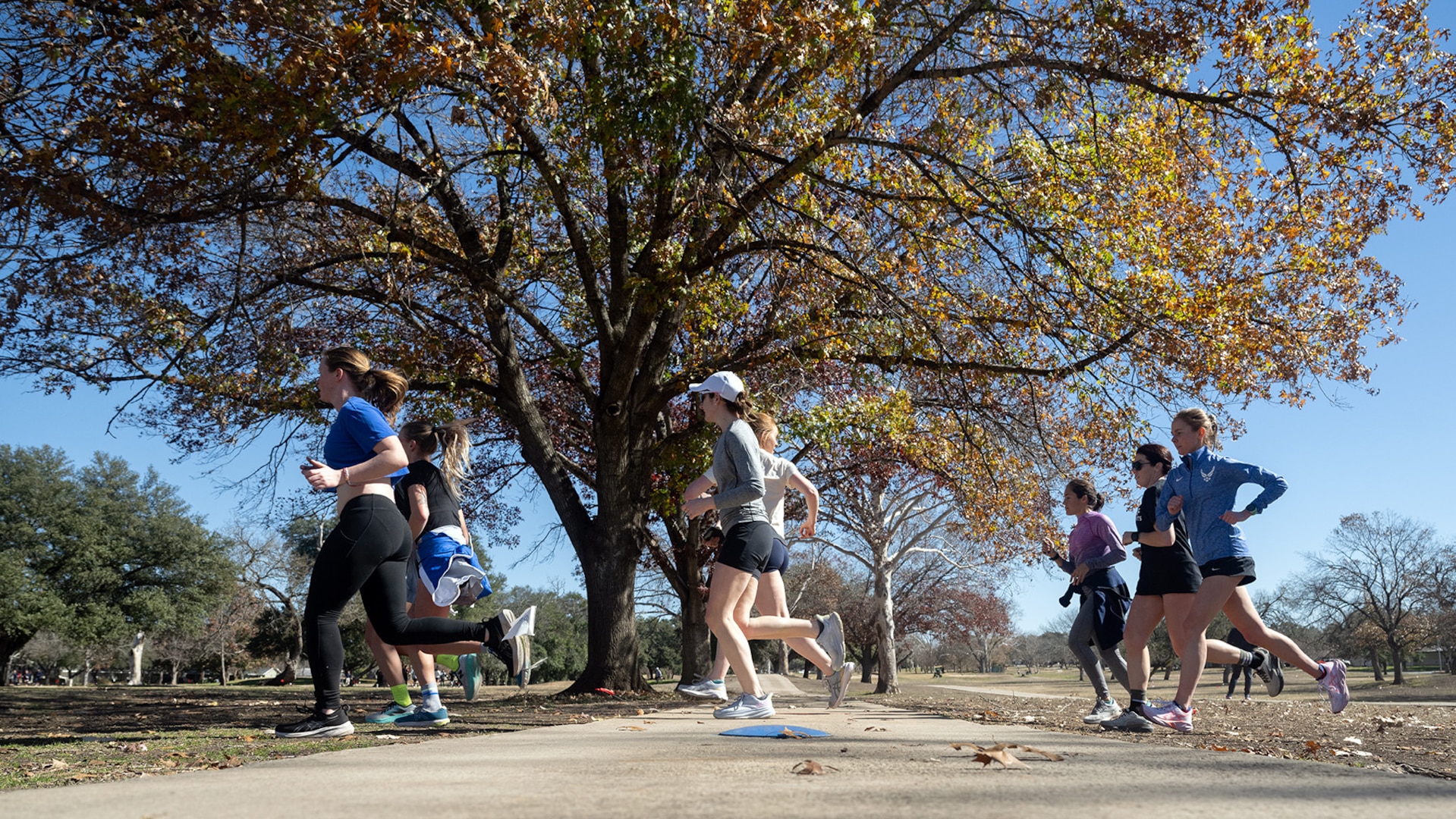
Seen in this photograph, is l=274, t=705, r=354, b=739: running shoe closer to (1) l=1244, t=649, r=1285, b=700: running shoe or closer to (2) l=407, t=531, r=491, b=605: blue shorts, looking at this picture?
(2) l=407, t=531, r=491, b=605: blue shorts

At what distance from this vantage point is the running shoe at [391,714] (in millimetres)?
6301

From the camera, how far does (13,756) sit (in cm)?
438

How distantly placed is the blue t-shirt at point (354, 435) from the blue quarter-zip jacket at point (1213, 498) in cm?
508

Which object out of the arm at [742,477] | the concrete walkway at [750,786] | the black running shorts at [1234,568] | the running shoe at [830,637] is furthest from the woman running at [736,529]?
the black running shorts at [1234,568]

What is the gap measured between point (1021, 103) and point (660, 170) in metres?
4.51

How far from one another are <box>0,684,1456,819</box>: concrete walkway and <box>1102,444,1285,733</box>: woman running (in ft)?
7.49

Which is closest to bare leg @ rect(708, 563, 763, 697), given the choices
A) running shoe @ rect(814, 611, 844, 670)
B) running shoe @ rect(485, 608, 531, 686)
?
running shoe @ rect(814, 611, 844, 670)

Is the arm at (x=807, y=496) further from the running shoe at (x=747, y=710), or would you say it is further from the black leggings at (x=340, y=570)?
the black leggings at (x=340, y=570)

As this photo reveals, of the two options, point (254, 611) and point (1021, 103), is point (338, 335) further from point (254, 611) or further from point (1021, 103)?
point (254, 611)

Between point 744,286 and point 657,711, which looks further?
point 744,286

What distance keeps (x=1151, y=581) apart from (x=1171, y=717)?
2.94 feet

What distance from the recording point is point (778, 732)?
15.6 ft

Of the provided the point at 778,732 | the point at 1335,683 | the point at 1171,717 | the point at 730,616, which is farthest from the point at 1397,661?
the point at 778,732

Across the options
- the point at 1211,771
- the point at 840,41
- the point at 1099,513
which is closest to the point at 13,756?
the point at 1211,771
